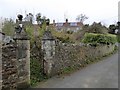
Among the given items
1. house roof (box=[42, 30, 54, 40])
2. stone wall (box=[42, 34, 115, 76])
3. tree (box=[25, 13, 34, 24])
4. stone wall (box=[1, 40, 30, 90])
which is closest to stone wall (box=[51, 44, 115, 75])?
stone wall (box=[42, 34, 115, 76])

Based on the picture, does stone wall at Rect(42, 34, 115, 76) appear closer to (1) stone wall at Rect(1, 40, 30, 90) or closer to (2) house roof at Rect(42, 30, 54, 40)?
(2) house roof at Rect(42, 30, 54, 40)

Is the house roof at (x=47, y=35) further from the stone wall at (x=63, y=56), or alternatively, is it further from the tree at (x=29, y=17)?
the tree at (x=29, y=17)

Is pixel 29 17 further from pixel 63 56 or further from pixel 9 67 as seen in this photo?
pixel 9 67

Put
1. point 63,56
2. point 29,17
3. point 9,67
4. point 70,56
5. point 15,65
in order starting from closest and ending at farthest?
point 9,67
point 15,65
point 63,56
point 70,56
point 29,17

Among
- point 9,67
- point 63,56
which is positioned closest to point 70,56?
point 63,56

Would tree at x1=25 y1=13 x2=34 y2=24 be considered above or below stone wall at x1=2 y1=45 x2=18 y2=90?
above

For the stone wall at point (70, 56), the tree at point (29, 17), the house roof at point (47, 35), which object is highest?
the tree at point (29, 17)

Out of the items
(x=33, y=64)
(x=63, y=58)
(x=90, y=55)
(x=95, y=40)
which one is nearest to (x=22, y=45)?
(x=33, y=64)

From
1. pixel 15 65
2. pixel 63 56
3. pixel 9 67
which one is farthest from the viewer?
pixel 63 56

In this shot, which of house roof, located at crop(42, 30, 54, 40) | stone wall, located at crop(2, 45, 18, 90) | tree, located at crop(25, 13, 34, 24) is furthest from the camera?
tree, located at crop(25, 13, 34, 24)

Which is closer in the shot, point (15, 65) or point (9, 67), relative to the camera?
point (9, 67)

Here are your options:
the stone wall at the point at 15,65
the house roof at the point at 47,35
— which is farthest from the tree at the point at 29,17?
the stone wall at the point at 15,65

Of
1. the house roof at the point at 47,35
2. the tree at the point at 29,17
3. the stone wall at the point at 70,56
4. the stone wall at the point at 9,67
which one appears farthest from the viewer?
the tree at the point at 29,17

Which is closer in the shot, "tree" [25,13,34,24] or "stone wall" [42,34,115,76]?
"stone wall" [42,34,115,76]
